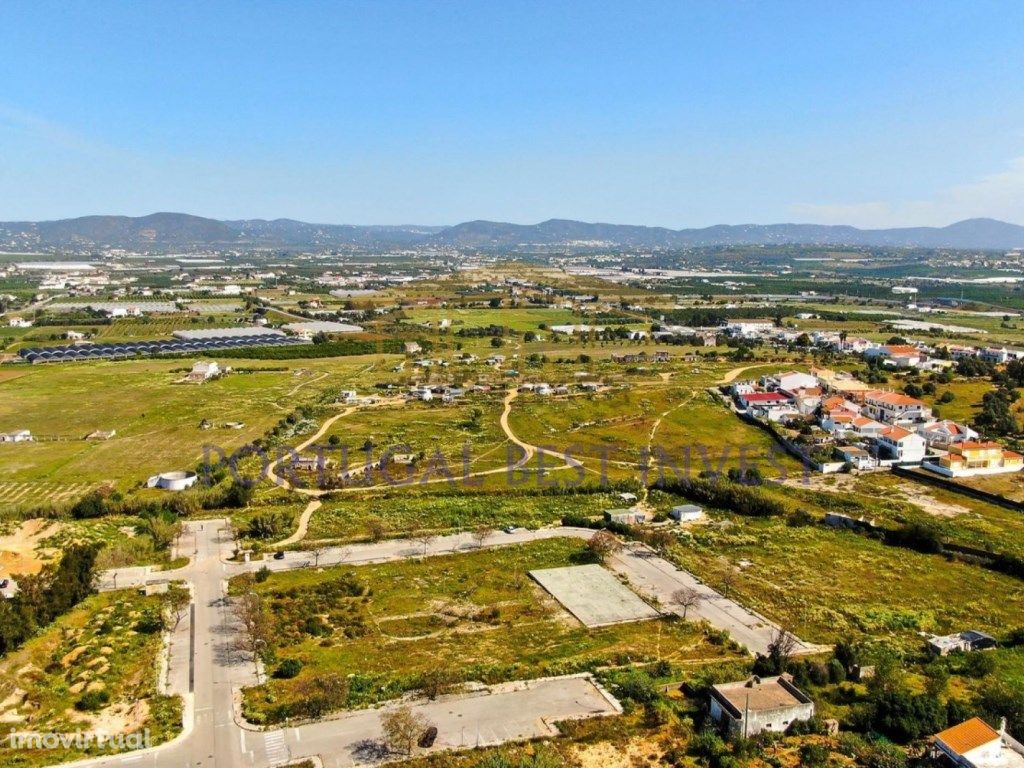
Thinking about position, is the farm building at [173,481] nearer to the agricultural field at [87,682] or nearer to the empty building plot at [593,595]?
the agricultural field at [87,682]

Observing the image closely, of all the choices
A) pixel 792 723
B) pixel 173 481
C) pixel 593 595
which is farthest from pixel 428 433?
pixel 792 723

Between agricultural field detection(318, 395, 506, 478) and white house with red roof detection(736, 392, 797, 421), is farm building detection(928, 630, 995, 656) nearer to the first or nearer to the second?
agricultural field detection(318, 395, 506, 478)

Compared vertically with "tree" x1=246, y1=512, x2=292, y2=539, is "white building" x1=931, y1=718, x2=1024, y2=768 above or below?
above

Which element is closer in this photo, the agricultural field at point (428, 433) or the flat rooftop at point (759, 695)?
the flat rooftop at point (759, 695)

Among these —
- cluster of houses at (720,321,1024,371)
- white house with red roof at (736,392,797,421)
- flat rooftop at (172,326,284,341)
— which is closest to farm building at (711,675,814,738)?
white house with red roof at (736,392,797,421)

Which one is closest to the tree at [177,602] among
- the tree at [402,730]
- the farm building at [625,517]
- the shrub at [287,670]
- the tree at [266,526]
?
the shrub at [287,670]

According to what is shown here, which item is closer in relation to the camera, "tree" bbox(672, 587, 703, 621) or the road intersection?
the road intersection

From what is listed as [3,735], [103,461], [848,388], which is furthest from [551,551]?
[848,388]
